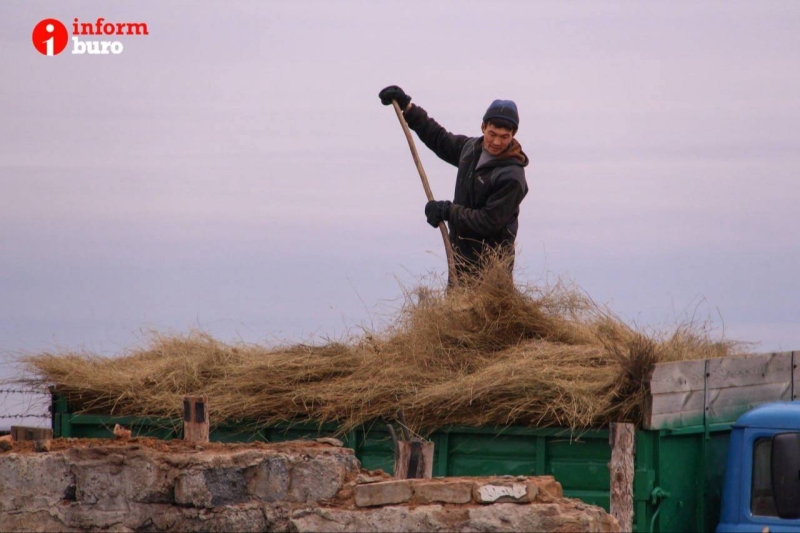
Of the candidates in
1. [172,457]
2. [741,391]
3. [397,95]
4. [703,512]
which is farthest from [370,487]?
[397,95]

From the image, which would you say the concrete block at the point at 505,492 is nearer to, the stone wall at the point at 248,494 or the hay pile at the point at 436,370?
the stone wall at the point at 248,494

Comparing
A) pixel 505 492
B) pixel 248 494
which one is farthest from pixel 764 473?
pixel 248 494

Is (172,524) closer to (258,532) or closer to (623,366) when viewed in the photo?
(258,532)

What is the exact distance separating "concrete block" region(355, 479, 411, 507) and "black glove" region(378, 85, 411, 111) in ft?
15.6

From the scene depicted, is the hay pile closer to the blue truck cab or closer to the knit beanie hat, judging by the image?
the blue truck cab

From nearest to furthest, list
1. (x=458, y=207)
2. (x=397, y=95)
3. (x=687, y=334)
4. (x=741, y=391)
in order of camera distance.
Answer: (x=741, y=391) → (x=687, y=334) → (x=458, y=207) → (x=397, y=95)

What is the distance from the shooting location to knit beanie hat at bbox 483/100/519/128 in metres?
8.63

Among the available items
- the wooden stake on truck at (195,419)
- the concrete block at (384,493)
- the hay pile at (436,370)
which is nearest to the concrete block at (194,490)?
the wooden stake on truck at (195,419)

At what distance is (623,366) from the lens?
6.30 metres

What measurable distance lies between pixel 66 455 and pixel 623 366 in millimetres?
3021

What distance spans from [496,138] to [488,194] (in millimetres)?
428

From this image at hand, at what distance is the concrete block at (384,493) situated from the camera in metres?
5.54

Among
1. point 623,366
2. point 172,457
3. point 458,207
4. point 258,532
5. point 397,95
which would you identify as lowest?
point 258,532

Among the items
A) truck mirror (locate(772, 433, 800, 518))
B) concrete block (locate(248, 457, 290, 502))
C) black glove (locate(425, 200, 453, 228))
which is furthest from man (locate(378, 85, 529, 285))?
concrete block (locate(248, 457, 290, 502))
